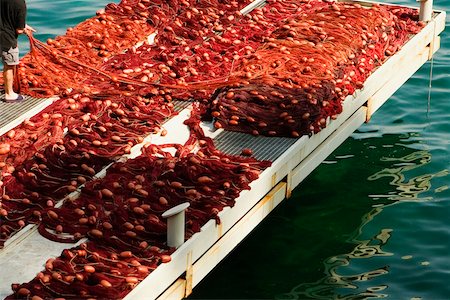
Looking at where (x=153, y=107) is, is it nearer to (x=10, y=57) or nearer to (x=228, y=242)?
(x=10, y=57)

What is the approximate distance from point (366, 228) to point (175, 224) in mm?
3589

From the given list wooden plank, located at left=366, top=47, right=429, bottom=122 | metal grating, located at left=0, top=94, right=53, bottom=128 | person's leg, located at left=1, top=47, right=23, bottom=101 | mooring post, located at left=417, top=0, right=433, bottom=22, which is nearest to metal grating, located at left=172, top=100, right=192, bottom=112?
metal grating, located at left=0, top=94, right=53, bottom=128

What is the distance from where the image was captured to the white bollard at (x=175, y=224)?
24.3ft

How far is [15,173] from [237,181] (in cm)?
195

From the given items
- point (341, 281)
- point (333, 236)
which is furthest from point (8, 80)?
point (341, 281)

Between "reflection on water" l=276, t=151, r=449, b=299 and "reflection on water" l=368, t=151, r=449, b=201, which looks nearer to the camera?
"reflection on water" l=276, t=151, r=449, b=299

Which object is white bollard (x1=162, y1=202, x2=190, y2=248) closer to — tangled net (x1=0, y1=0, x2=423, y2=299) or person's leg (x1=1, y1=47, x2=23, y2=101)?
tangled net (x1=0, y1=0, x2=423, y2=299)

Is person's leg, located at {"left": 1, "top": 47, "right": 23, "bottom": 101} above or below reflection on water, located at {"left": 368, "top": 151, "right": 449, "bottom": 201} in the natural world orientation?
above

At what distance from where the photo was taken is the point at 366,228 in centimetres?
1056

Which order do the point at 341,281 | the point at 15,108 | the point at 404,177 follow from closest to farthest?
the point at 341,281 → the point at 15,108 → the point at 404,177

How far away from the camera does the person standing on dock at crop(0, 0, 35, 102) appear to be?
993 centimetres

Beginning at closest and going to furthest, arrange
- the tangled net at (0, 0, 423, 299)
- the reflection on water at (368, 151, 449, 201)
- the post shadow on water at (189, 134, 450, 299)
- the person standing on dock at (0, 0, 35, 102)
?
the tangled net at (0, 0, 423, 299), the post shadow on water at (189, 134, 450, 299), the person standing on dock at (0, 0, 35, 102), the reflection on water at (368, 151, 449, 201)

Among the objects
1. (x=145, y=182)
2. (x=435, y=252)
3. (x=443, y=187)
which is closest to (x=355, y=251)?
(x=435, y=252)

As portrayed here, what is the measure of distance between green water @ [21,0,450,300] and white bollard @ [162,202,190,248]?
5.97ft
